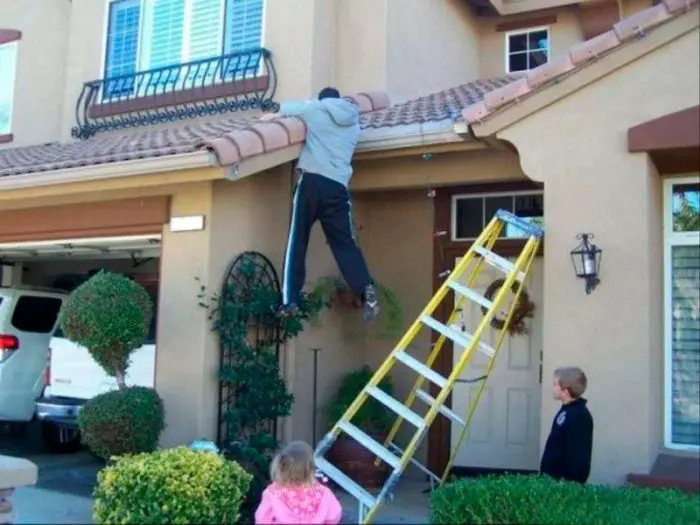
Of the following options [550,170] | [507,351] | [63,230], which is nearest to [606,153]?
[550,170]

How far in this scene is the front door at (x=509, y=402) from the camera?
8.61 meters

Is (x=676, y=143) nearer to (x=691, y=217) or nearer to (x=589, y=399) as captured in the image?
(x=691, y=217)

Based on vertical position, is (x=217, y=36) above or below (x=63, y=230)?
above

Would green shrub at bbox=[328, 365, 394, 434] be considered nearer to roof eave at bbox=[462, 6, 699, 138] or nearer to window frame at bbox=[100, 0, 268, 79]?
roof eave at bbox=[462, 6, 699, 138]

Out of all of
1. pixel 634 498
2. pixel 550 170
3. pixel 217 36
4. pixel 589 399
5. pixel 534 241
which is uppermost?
pixel 217 36

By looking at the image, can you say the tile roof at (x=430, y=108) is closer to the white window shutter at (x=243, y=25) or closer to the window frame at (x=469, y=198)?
the window frame at (x=469, y=198)

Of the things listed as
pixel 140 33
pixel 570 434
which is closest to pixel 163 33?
pixel 140 33

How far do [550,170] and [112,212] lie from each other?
4192 mm

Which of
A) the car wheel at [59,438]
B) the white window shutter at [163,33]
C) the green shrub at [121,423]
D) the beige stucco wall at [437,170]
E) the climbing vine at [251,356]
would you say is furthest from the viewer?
the white window shutter at [163,33]

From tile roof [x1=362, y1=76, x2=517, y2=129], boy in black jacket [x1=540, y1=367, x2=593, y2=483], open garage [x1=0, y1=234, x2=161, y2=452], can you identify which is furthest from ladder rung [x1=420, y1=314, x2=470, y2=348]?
open garage [x1=0, y1=234, x2=161, y2=452]

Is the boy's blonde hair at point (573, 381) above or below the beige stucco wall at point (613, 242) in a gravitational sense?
below

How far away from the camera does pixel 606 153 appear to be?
6.87 metres

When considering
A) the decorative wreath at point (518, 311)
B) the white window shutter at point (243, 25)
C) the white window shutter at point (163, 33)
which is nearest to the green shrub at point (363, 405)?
the decorative wreath at point (518, 311)

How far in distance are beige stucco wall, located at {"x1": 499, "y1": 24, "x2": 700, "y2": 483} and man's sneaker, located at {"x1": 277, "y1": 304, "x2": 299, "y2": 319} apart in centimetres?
223
